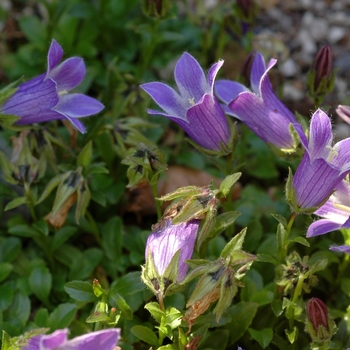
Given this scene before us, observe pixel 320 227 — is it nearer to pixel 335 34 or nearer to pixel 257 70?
pixel 257 70

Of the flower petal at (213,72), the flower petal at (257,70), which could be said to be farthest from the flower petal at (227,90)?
the flower petal at (213,72)

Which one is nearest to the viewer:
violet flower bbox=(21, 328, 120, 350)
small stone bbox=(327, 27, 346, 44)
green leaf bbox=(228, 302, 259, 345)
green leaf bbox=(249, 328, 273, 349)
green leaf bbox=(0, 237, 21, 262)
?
violet flower bbox=(21, 328, 120, 350)

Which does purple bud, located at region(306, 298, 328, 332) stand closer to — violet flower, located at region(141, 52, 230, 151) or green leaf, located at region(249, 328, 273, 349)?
green leaf, located at region(249, 328, 273, 349)

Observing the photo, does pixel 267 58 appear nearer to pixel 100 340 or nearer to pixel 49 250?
pixel 49 250

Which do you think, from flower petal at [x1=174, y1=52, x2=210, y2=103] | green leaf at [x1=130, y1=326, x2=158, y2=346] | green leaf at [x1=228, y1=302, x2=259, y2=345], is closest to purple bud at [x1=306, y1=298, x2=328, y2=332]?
green leaf at [x1=228, y1=302, x2=259, y2=345]

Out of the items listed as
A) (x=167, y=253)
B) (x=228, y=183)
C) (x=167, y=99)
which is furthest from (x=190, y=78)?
(x=167, y=253)

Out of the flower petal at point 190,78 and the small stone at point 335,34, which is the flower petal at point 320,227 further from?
the small stone at point 335,34
